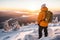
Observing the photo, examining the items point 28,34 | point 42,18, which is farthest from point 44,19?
point 28,34

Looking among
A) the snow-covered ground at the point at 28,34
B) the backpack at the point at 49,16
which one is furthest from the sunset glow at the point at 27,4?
the snow-covered ground at the point at 28,34

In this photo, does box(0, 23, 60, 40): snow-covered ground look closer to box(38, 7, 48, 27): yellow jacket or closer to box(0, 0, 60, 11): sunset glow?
box(38, 7, 48, 27): yellow jacket

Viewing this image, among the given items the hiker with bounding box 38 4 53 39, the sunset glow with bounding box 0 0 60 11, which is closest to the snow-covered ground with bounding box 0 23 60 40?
the hiker with bounding box 38 4 53 39

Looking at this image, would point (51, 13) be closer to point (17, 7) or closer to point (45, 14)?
point (45, 14)

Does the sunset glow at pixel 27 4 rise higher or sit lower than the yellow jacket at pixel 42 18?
higher

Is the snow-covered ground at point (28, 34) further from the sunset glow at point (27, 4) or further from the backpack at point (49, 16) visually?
the sunset glow at point (27, 4)

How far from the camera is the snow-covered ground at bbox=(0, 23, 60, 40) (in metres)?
1.49

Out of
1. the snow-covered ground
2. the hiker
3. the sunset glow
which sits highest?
the sunset glow

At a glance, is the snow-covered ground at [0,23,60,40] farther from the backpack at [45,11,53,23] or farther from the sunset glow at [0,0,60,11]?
the sunset glow at [0,0,60,11]

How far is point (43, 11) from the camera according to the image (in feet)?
4.85

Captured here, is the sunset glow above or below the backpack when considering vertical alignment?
above

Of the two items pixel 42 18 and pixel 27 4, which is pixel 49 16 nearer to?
pixel 42 18

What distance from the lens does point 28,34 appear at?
4.93 ft

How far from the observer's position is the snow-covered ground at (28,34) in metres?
1.49
